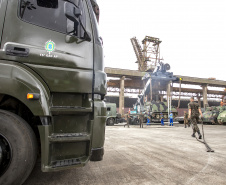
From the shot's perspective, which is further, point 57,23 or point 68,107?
point 57,23

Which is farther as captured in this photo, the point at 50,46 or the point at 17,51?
the point at 50,46

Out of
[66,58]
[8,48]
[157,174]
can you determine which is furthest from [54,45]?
[157,174]

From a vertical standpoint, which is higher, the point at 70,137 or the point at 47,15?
the point at 47,15

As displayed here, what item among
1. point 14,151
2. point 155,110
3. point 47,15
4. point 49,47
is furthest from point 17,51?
point 155,110

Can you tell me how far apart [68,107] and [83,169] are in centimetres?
125

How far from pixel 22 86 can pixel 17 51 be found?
0.42 m

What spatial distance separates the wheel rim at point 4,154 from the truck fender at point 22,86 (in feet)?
1.29

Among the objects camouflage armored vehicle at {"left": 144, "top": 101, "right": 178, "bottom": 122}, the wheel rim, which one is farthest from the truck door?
camouflage armored vehicle at {"left": 144, "top": 101, "right": 178, "bottom": 122}

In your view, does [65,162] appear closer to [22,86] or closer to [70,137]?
[70,137]

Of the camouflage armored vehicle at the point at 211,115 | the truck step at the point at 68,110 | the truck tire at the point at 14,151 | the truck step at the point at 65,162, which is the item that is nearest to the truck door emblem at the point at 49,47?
the truck step at the point at 68,110

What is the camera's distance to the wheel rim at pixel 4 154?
1.57 metres

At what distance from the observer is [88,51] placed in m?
2.12

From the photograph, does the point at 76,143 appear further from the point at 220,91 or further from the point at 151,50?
the point at 220,91

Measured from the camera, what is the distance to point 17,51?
5.85 ft
